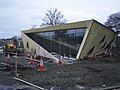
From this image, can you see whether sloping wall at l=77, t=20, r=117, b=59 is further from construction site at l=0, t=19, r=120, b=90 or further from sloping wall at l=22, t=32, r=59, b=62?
sloping wall at l=22, t=32, r=59, b=62

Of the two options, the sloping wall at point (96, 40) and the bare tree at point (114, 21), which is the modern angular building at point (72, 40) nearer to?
the sloping wall at point (96, 40)

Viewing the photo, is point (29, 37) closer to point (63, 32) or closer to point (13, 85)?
point (63, 32)

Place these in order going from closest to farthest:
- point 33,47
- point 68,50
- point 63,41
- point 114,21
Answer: point 68,50 < point 63,41 < point 33,47 < point 114,21

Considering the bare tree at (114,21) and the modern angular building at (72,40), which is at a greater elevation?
the bare tree at (114,21)

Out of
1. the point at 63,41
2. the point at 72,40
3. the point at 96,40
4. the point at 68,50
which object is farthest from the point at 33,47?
the point at 96,40

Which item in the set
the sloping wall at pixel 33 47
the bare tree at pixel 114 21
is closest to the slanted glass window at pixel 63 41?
the sloping wall at pixel 33 47

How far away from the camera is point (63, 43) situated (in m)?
36.0

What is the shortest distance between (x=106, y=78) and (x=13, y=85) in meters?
5.83

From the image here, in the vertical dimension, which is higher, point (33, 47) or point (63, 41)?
point (63, 41)

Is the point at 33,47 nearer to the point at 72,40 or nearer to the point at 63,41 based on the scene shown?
the point at 63,41

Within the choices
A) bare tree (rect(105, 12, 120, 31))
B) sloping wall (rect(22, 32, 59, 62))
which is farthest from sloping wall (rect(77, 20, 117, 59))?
bare tree (rect(105, 12, 120, 31))

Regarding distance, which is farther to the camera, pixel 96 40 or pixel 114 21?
pixel 114 21

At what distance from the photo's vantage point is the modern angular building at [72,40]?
103 feet

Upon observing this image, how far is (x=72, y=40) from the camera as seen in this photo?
34.6 metres
